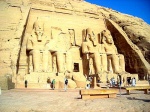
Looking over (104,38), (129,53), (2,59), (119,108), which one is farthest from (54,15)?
(119,108)

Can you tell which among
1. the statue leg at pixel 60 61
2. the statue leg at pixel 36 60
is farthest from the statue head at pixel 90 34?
the statue leg at pixel 36 60

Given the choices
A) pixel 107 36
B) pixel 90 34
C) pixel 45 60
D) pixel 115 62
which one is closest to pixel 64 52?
pixel 45 60

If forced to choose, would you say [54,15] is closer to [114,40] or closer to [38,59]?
[38,59]

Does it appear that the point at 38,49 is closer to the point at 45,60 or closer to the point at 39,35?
the point at 45,60

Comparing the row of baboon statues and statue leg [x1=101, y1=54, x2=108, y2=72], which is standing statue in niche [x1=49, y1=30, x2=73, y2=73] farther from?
statue leg [x1=101, y1=54, x2=108, y2=72]

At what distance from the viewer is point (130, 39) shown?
2400 centimetres

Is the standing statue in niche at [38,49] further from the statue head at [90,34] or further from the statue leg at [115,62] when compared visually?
the statue leg at [115,62]

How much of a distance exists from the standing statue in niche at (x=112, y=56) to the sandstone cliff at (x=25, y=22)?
281cm

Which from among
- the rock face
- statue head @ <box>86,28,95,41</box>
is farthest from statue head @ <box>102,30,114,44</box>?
statue head @ <box>86,28,95,41</box>

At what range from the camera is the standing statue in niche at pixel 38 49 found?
18.4 meters

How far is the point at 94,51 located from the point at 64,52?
3.06m

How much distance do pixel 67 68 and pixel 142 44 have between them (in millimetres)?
8483

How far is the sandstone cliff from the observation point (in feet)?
59.9

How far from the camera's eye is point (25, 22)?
2020 cm
